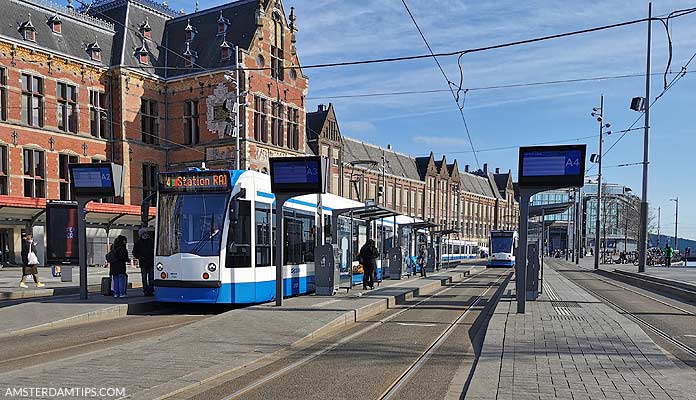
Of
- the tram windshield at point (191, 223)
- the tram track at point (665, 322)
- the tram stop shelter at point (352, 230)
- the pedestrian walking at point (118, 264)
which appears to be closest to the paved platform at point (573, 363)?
the tram track at point (665, 322)

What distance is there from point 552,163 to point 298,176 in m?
5.96

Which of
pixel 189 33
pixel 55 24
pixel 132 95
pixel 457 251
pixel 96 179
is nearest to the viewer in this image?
pixel 96 179

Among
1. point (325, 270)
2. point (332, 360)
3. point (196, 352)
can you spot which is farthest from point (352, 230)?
point (196, 352)

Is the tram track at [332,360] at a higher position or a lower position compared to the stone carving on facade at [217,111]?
lower

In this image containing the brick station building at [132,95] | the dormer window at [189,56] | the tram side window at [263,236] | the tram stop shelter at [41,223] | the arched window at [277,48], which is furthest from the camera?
the arched window at [277,48]

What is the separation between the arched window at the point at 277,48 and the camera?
43156 millimetres

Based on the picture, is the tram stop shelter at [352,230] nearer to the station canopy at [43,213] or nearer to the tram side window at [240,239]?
the tram side window at [240,239]

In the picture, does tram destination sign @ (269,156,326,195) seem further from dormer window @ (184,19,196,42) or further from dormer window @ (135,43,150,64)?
dormer window @ (184,19,196,42)

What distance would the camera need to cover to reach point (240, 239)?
44.9 feet

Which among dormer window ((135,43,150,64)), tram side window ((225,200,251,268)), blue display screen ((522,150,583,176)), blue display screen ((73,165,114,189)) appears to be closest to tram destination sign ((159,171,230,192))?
tram side window ((225,200,251,268))

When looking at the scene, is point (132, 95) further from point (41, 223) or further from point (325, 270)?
point (325, 270)

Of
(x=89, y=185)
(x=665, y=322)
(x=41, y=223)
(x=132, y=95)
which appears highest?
(x=132, y=95)

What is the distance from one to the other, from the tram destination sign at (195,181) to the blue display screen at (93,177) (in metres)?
1.91

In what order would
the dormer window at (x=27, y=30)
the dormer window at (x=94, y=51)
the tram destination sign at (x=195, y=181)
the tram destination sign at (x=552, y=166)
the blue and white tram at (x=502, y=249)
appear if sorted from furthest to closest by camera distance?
the blue and white tram at (x=502, y=249) < the dormer window at (x=94, y=51) < the dormer window at (x=27, y=30) < the tram destination sign at (x=195, y=181) < the tram destination sign at (x=552, y=166)
